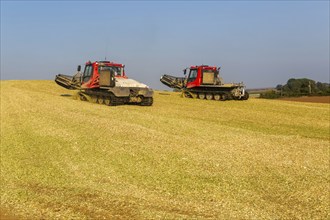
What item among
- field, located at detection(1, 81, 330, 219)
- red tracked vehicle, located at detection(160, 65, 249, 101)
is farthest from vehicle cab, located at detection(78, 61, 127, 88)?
red tracked vehicle, located at detection(160, 65, 249, 101)

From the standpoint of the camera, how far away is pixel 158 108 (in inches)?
1011

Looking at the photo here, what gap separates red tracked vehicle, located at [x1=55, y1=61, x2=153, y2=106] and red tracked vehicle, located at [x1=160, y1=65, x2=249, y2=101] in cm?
691

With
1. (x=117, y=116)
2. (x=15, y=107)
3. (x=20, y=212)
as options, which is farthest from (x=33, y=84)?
(x=20, y=212)

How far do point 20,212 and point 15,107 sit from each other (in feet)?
58.8

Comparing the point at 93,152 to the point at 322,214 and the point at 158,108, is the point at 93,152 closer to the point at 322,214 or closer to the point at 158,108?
the point at 322,214

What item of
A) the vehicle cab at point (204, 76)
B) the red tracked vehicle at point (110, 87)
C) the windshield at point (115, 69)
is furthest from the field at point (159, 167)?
the vehicle cab at point (204, 76)

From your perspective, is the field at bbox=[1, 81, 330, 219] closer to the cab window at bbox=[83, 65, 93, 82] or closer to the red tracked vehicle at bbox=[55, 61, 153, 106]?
the red tracked vehicle at bbox=[55, 61, 153, 106]

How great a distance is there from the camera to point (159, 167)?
1156cm

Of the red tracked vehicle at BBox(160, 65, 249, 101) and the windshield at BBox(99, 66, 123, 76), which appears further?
the red tracked vehicle at BBox(160, 65, 249, 101)

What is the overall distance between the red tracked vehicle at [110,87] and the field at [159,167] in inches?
142

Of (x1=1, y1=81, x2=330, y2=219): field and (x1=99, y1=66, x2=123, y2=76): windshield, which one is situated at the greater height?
Result: (x1=99, y1=66, x2=123, y2=76): windshield

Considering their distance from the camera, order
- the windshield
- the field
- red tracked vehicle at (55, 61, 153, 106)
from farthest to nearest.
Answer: the windshield → red tracked vehicle at (55, 61, 153, 106) → the field

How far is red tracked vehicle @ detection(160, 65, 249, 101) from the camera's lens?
30.7 metres

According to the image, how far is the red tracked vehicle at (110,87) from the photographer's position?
82.5 feet
